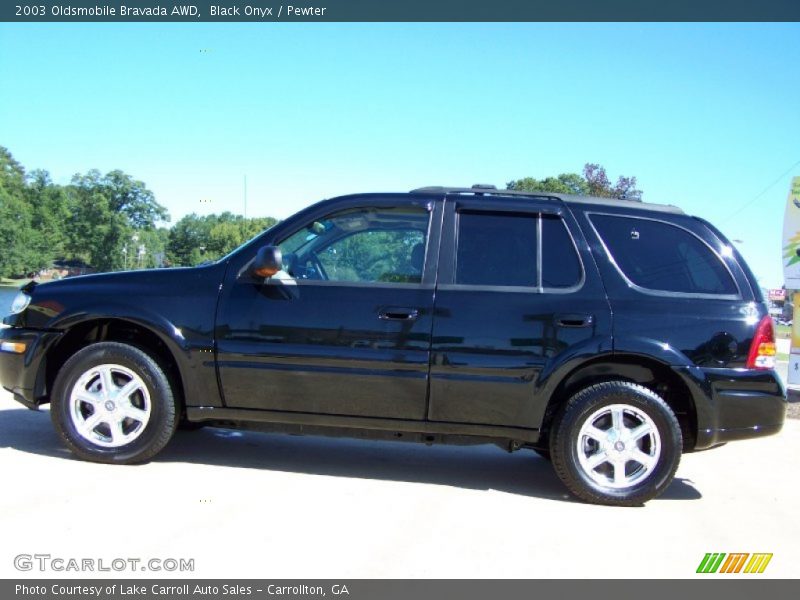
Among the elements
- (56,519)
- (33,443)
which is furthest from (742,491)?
(33,443)

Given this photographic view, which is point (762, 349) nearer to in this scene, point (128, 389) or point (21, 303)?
point (128, 389)

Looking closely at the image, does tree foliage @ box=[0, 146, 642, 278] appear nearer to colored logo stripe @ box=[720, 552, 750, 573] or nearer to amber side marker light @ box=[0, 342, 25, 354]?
amber side marker light @ box=[0, 342, 25, 354]

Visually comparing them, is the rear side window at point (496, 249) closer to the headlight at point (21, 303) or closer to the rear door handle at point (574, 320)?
the rear door handle at point (574, 320)

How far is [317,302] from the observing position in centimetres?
422

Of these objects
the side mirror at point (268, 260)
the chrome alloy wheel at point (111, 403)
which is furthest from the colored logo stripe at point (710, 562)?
the chrome alloy wheel at point (111, 403)

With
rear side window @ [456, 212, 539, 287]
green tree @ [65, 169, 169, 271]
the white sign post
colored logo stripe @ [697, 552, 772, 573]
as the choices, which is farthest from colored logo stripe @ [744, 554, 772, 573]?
green tree @ [65, 169, 169, 271]

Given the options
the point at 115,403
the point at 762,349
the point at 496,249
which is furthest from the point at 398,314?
the point at 762,349

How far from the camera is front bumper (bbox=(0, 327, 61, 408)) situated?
4.46 meters

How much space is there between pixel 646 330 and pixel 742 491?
5.05 feet

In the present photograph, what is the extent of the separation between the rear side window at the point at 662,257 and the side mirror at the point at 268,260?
6.71 ft

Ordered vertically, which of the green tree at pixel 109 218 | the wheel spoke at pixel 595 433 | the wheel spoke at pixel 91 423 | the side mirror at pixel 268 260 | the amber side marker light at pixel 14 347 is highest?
the green tree at pixel 109 218

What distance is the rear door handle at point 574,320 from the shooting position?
4.08 m

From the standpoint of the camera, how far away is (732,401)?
4027 mm

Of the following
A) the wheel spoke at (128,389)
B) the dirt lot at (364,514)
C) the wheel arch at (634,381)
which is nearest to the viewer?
the dirt lot at (364,514)
